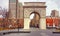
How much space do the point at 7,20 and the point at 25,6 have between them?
726 inches

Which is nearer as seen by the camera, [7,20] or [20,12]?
[7,20]

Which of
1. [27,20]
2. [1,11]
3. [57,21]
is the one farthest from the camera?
[57,21]

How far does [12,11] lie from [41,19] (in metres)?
33.5

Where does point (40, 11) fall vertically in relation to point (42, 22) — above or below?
above

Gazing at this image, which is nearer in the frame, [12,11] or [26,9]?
[26,9]

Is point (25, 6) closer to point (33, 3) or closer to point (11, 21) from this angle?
point (33, 3)

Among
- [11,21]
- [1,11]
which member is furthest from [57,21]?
[1,11]

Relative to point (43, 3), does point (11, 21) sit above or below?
below

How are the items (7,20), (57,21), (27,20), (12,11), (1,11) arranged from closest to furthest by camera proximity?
1. (27,20)
2. (1,11)
3. (7,20)
4. (57,21)
5. (12,11)

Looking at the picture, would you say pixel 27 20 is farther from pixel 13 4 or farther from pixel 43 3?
pixel 13 4

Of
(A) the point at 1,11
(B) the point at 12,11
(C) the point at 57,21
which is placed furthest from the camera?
(B) the point at 12,11

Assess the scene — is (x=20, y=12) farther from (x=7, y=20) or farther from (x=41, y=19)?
(x=41, y=19)

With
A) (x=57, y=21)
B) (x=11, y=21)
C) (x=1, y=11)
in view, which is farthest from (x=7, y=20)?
(x=57, y=21)

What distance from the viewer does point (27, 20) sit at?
3616 cm
